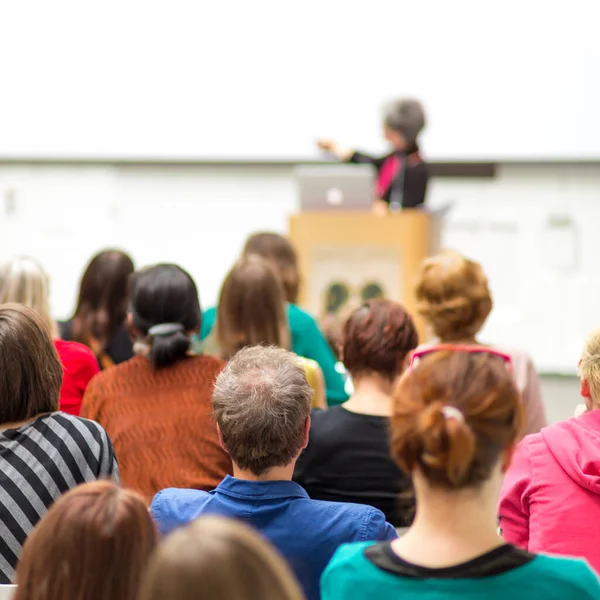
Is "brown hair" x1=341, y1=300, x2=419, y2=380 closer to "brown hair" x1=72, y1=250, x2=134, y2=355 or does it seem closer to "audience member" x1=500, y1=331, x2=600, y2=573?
"audience member" x1=500, y1=331, x2=600, y2=573

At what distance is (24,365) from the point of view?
2076mm

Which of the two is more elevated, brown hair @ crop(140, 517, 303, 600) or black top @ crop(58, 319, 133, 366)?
brown hair @ crop(140, 517, 303, 600)

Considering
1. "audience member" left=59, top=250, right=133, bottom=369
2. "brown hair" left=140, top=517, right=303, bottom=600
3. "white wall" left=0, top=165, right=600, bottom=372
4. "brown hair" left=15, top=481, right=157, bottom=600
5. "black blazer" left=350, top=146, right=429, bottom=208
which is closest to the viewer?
"brown hair" left=140, top=517, right=303, bottom=600

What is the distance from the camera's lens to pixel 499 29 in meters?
5.49

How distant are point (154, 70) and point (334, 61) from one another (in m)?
1.13

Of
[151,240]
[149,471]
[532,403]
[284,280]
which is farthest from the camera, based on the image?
[151,240]

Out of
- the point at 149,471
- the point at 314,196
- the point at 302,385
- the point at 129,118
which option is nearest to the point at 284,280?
the point at 314,196

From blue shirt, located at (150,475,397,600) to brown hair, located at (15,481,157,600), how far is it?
1.70 feet

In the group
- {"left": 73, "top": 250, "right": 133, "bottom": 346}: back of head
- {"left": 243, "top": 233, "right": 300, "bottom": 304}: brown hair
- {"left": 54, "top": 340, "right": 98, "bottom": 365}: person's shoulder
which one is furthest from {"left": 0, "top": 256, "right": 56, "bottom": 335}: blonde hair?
{"left": 243, "top": 233, "right": 300, "bottom": 304}: brown hair

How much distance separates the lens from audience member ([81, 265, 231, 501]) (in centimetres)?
248

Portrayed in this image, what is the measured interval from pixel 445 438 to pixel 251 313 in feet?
5.73

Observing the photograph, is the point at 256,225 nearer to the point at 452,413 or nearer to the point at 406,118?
the point at 406,118

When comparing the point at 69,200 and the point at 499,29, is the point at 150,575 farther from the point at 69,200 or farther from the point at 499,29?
the point at 69,200

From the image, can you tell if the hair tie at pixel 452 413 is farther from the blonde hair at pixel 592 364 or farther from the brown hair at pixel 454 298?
the brown hair at pixel 454 298
